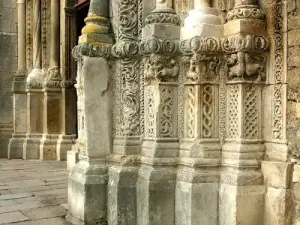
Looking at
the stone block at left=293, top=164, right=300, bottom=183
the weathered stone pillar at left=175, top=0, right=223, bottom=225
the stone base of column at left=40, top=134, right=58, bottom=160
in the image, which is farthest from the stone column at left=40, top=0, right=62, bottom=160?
the stone block at left=293, top=164, right=300, bottom=183

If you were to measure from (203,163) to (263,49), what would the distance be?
0.95 m

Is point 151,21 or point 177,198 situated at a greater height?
point 151,21

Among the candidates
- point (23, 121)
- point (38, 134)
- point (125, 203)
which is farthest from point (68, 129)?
point (125, 203)

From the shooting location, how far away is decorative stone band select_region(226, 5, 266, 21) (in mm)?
2877

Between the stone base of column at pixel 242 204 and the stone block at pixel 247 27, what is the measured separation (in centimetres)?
113

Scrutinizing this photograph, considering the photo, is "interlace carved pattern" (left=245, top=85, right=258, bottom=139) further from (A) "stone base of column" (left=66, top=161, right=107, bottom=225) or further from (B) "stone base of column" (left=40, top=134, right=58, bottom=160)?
(B) "stone base of column" (left=40, top=134, right=58, bottom=160)

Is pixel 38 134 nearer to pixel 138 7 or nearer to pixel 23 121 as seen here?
pixel 23 121

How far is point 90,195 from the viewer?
3.38m

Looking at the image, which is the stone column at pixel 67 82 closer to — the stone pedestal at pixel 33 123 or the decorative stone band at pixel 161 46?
the stone pedestal at pixel 33 123

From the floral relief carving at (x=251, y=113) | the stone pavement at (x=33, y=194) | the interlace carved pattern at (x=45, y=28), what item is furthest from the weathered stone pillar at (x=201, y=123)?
the interlace carved pattern at (x=45, y=28)

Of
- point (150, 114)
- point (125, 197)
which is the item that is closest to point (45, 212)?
point (125, 197)

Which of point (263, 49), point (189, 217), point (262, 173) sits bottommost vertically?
point (189, 217)

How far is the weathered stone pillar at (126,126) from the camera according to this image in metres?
3.30

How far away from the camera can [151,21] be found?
320 cm
